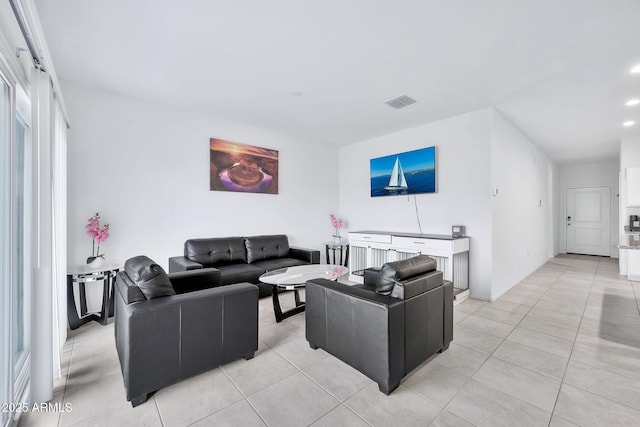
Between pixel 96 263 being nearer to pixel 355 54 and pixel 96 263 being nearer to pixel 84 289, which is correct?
pixel 84 289

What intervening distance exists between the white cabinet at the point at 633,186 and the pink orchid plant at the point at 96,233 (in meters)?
8.64

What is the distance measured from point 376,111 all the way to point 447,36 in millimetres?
1768

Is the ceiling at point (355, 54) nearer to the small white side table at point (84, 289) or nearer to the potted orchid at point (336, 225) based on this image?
the small white side table at point (84, 289)

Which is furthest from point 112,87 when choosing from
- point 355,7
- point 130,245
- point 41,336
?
point 355,7

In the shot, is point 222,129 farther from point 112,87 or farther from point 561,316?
point 561,316

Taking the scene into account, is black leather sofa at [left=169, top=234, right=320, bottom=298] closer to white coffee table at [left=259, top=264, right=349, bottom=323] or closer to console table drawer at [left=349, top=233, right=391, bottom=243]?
white coffee table at [left=259, top=264, right=349, bottom=323]

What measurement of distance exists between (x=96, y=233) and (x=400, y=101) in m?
4.06

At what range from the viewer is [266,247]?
14.9 ft

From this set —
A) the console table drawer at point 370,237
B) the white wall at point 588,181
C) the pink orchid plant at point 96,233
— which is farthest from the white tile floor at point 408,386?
the white wall at point 588,181

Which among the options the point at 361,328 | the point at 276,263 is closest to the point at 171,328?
the point at 361,328

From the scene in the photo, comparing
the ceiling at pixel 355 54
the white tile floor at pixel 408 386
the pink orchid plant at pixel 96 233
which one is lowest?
the white tile floor at pixel 408 386

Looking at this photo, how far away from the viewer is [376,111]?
409 centimetres

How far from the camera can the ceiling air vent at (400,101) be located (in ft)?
11.9

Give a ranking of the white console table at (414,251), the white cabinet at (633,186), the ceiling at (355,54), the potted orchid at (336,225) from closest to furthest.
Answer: the ceiling at (355,54) → the white console table at (414,251) → the white cabinet at (633,186) → the potted orchid at (336,225)
